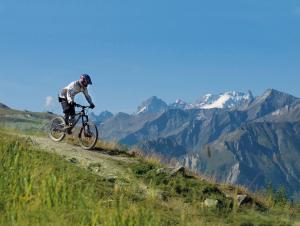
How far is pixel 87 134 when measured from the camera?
2850cm

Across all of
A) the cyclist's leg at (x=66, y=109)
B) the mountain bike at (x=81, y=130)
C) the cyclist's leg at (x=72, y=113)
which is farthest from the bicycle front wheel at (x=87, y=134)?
the cyclist's leg at (x=66, y=109)

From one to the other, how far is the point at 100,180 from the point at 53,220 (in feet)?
35.8

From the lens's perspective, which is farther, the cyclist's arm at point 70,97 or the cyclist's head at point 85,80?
the cyclist's arm at point 70,97

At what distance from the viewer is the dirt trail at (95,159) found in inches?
889

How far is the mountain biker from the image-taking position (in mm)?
28047

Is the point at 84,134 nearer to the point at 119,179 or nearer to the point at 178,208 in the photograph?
the point at 119,179

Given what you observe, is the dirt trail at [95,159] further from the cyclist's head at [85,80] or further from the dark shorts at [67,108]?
the cyclist's head at [85,80]

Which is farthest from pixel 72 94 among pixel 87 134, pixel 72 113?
pixel 87 134

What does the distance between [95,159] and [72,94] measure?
5.07m

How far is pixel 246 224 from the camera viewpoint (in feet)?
57.3

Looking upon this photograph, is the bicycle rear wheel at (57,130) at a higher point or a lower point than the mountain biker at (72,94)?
lower

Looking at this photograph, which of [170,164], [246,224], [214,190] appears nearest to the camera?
[246,224]

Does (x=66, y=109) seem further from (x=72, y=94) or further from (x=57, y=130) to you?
(x=72, y=94)

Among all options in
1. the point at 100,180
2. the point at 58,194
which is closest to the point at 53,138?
the point at 100,180
